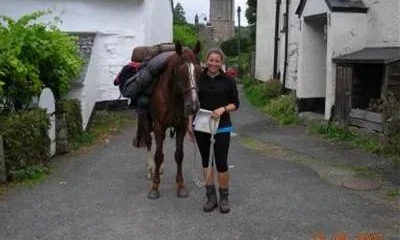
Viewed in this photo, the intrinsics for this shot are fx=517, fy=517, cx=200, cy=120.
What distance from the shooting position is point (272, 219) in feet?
19.4

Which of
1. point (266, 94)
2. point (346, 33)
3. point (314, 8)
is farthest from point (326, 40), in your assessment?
point (266, 94)

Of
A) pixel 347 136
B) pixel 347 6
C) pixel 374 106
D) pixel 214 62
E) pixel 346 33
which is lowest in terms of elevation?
pixel 347 136

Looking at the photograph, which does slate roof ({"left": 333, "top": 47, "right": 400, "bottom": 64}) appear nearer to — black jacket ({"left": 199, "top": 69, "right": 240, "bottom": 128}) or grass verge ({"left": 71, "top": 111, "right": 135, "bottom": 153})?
black jacket ({"left": 199, "top": 69, "right": 240, "bottom": 128})

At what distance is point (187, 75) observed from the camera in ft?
19.3

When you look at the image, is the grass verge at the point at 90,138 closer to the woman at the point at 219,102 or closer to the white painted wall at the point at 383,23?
the woman at the point at 219,102

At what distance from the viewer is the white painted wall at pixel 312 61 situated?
14.1 m

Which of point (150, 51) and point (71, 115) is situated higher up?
point (150, 51)

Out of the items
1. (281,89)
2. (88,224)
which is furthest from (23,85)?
(281,89)

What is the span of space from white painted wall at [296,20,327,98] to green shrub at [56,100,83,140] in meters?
6.37

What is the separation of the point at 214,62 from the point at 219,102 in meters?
0.46


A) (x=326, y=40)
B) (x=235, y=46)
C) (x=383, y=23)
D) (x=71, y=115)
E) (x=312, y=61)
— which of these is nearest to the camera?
(x=71, y=115)

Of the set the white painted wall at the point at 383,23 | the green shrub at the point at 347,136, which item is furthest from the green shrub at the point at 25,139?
the white painted wall at the point at 383,23

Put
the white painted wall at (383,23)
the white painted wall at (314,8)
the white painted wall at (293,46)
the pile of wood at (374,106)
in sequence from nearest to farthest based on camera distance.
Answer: the pile of wood at (374,106)
the white painted wall at (383,23)
the white painted wall at (314,8)
the white painted wall at (293,46)
